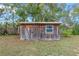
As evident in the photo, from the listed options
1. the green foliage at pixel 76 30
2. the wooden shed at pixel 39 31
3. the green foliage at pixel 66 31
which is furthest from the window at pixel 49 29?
the green foliage at pixel 76 30

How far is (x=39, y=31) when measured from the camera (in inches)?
56.4

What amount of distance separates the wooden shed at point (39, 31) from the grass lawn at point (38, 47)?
61mm

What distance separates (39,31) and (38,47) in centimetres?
16

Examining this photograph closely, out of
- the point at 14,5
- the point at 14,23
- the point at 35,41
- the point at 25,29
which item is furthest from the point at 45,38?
the point at 14,5

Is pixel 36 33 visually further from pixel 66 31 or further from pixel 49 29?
pixel 66 31

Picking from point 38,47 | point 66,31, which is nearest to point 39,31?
point 38,47

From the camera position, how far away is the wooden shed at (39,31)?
4.60 ft

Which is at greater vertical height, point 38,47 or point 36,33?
point 36,33

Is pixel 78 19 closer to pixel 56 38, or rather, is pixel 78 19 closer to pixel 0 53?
pixel 56 38

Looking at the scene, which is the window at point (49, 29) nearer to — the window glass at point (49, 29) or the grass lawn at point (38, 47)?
the window glass at point (49, 29)

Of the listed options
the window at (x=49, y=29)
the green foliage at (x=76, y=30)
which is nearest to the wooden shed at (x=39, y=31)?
the window at (x=49, y=29)

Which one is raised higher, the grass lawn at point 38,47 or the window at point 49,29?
the window at point 49,29

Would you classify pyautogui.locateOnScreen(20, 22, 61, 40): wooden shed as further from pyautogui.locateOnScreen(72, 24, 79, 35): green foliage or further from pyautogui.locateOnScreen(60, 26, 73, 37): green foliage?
pyautogui.locateOnScreen(72, 24, 79, 35): green foliage

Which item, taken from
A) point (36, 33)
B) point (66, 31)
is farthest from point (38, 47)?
point (66, 31)
